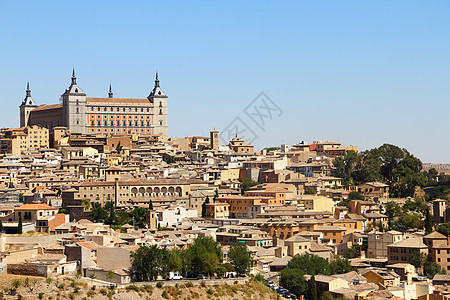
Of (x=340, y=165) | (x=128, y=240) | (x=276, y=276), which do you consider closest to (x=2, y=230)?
(x=128, y=240)

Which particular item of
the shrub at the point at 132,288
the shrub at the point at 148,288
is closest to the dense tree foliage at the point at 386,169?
the shrub at the point at 148,288

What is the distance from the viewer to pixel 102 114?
3974 inches

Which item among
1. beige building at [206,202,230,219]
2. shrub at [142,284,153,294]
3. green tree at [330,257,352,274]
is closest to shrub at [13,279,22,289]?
shrub at [142,284,153,294]

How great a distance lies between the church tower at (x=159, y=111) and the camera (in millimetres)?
104500

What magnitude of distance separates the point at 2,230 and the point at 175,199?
15938 mm

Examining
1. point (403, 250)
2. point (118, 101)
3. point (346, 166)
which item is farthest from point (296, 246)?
point (118, 101)

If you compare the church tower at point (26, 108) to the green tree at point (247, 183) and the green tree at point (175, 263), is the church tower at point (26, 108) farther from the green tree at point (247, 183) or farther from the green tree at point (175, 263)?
the green tree at point (175, 263)

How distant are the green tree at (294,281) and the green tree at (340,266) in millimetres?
3545

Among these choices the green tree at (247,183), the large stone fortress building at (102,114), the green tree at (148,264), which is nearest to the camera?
the green tree at (148,264)

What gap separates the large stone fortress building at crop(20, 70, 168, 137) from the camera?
3915 inches

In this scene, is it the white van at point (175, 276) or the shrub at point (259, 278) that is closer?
the white van at point (175, 276)

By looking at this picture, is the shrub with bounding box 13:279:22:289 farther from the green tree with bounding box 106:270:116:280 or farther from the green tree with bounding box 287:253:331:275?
the green tree with bounding box 287:253:331:275

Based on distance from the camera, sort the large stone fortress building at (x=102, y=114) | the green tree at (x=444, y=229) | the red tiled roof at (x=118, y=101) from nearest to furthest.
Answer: the green tree at (x=444, y=229), the large stone fortress building at (x=102, y=114), the red tiled roof at (x=118, y=101)

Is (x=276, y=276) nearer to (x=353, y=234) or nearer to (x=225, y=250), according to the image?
(x=225, y=250)
